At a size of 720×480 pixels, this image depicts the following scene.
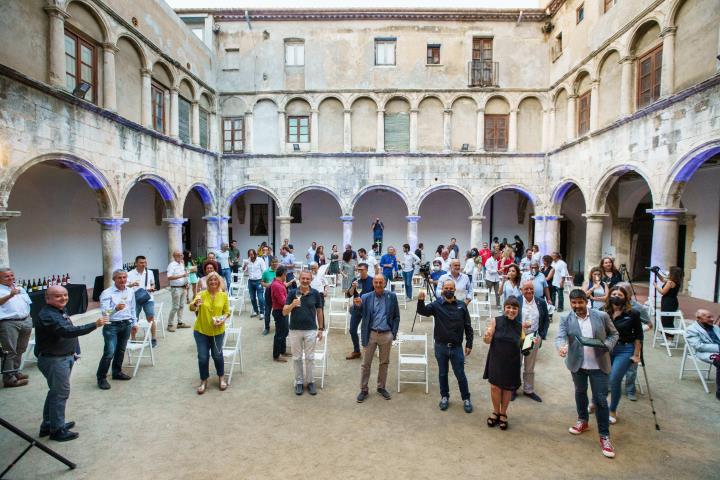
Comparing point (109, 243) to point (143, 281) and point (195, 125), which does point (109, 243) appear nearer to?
point (143, 281)

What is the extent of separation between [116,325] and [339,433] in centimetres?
366

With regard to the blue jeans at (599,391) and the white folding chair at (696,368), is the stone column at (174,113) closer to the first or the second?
the blue jeans at (599,391)

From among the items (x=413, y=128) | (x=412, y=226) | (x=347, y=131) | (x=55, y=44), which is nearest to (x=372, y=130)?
(x=347, y=131)

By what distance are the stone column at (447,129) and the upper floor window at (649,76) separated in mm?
6597

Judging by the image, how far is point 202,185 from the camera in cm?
1534

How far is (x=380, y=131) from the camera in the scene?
16188 mm

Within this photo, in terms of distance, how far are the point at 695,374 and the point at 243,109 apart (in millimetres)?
16478

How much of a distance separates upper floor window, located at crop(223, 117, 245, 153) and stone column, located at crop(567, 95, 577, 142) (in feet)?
42.2

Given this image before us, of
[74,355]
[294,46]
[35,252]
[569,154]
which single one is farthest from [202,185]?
[569,154]

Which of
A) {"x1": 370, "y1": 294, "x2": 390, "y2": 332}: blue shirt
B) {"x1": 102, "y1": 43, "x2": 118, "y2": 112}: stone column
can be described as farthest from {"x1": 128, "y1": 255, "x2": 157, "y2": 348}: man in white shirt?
{"x1": 102, "y1": 43, "x2": 118, "y2": 112}: stone column

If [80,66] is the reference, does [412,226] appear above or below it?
below

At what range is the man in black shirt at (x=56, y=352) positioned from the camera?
13.5ft

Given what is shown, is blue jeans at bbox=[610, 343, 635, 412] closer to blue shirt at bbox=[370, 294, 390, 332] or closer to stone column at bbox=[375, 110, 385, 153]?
blue shirt at bbox=[370, 294, 390, 332]

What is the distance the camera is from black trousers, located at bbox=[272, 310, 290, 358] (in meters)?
6.65
